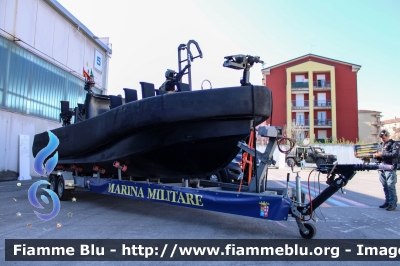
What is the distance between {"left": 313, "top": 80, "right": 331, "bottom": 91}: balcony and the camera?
148 ft

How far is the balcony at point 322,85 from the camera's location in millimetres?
45188

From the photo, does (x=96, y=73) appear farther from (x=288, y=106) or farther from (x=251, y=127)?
(x=288, y=106)

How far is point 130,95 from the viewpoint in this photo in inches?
223

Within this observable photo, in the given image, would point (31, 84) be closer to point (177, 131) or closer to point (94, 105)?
point (94, 105)

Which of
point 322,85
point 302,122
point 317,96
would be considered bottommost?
point 302,122

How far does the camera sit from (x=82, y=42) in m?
20.3

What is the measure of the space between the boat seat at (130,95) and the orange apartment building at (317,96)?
132ft

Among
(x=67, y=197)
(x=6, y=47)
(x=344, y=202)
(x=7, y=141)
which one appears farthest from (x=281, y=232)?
(x=6, y=47)

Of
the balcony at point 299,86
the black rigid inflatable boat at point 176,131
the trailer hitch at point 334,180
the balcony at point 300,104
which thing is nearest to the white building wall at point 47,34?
the black rigid inflatable boat at point 176,131

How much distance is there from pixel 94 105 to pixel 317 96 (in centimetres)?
4319

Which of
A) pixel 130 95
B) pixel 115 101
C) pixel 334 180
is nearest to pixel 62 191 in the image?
pixel 115 101

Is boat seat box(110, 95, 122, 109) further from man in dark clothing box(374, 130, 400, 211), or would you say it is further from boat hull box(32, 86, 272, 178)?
man in dark clothing box(374, 130, 400, 211)

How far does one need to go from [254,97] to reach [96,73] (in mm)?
19991

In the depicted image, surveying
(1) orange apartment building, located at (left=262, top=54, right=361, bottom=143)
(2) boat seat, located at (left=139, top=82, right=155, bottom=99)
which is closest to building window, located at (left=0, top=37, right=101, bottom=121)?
(2) boat seat, located at (left=139, top=82, right=155, bottom=99)
